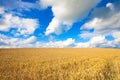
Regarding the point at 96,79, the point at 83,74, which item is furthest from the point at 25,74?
the point at 96,79

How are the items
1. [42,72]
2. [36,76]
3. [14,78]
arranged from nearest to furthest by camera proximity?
[14,78] → [36,76] → [42,72]

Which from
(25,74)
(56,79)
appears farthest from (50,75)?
(25,74)

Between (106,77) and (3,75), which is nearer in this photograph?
(3,75)

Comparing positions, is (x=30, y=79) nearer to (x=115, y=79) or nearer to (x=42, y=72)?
(x=42, y=72)

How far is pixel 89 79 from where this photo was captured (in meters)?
13.9

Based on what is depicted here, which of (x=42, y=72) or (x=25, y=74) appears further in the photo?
(x=42, y=72)

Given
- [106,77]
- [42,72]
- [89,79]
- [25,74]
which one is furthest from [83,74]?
[25,74]

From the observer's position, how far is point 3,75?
13.7m

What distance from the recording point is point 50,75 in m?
14.6

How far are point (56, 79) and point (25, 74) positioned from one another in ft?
9.44

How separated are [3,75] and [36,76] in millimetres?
2689

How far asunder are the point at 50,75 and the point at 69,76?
1651 millimetres

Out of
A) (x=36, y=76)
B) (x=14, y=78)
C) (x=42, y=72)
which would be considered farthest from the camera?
(x=42, y=72)

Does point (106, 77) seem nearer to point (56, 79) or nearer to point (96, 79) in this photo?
point (96, 79)
